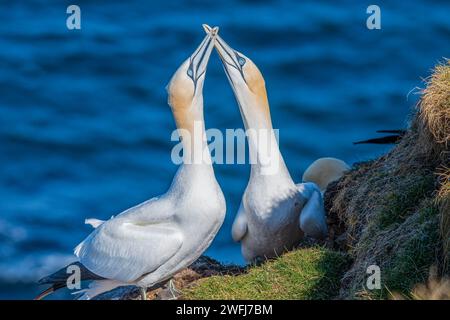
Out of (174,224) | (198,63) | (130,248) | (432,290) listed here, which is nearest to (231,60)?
(198,63)

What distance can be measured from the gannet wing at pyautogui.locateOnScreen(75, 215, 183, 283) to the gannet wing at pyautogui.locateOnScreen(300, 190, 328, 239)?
1349mm

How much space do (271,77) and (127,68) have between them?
3278 mm

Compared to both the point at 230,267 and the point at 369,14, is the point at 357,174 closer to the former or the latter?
the point at 230,267

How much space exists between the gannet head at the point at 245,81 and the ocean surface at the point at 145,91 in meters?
10.2

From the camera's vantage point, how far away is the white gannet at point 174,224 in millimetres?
11102

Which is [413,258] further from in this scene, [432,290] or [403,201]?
[403,201]

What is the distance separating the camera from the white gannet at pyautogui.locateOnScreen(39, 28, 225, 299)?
1110 centimetres

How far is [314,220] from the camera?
11.8 metres

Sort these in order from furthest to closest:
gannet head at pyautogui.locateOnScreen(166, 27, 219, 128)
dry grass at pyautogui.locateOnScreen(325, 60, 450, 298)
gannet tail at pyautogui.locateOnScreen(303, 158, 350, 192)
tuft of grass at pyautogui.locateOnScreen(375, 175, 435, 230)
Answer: gannet tail at pyautogui.locateOnScreen(303, 158, 350, 192), gannet head at pyautogui.locateOnScreen(166, 27, 219, 128), tuft of grass at pyautogui.locateOnScreen(375, 175, 435, 230), dry grass at pyautogui.locateOnScreen(325, 60, 450, 298)

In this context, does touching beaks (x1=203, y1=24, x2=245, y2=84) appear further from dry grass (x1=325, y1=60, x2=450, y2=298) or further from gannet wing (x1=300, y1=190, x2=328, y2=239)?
dry grass (x1=325, y1=60, x2=450, y2=298)

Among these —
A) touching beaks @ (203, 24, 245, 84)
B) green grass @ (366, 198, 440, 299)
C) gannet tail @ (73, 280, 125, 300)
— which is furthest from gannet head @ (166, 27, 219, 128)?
green grass @ (366, 198, 440, 299)

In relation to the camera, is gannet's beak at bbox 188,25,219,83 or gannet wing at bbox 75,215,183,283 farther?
gannet's beak at bbox 188,25,219,83

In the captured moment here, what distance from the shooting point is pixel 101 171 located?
25.5 meters

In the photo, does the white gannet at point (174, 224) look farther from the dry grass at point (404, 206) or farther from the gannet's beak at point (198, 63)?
the dry grass at point (404, 206)
